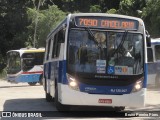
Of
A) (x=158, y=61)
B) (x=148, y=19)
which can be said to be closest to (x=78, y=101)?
(x=158, y=61)

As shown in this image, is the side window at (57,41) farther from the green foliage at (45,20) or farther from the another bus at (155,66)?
the green foliage at (45,20)

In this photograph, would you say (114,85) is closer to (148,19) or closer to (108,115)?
(108,115)

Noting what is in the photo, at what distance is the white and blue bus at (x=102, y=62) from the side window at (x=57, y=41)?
0.26 m

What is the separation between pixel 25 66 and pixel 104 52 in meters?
20.2

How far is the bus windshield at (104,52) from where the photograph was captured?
1273 centimetres

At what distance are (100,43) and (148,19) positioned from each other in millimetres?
27516

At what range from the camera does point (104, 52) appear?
12.8 m

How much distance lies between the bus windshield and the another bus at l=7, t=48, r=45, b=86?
1972 centimetres

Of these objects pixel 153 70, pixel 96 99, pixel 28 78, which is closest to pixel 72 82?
pixel 96 99

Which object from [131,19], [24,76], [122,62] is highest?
[131,19]

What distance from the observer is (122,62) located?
505 inches

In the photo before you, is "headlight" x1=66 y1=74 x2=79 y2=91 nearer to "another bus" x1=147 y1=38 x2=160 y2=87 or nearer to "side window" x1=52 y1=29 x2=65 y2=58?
"side window" x1=52 y1=29 x2=65 y2=58

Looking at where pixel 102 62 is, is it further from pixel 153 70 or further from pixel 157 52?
pixel 157 52

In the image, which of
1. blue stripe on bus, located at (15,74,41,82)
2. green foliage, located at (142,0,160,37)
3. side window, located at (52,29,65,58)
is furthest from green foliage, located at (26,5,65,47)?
side window, located at (52,29,65,58)
